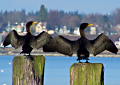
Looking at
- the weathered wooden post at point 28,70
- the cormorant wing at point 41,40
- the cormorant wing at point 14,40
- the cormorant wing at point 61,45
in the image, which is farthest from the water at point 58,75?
the weathered wooden post at point 28,70

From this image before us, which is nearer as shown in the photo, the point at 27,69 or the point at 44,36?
the point at 27,69

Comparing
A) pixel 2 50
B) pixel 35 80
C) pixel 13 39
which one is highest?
pixel 13 39

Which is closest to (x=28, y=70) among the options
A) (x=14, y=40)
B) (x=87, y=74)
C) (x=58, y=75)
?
(x=87, y=74)

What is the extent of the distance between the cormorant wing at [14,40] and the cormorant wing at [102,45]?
2192 millimetres

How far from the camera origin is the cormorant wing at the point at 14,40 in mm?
10133

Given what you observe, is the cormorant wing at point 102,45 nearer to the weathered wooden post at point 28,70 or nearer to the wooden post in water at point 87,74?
the weathered wooden post at point 28,70

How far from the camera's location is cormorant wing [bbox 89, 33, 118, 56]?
853 cm

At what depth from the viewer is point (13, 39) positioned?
10297 millimetres

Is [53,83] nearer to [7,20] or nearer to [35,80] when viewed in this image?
[35,80]

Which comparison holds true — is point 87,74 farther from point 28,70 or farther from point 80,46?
point 28,70

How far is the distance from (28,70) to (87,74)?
1388 millimetres

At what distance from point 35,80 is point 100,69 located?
4.91 feet

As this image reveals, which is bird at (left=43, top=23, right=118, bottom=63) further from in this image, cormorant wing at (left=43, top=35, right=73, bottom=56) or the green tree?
the green tree

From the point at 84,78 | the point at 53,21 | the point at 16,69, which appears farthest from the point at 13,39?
the point at 53,21
